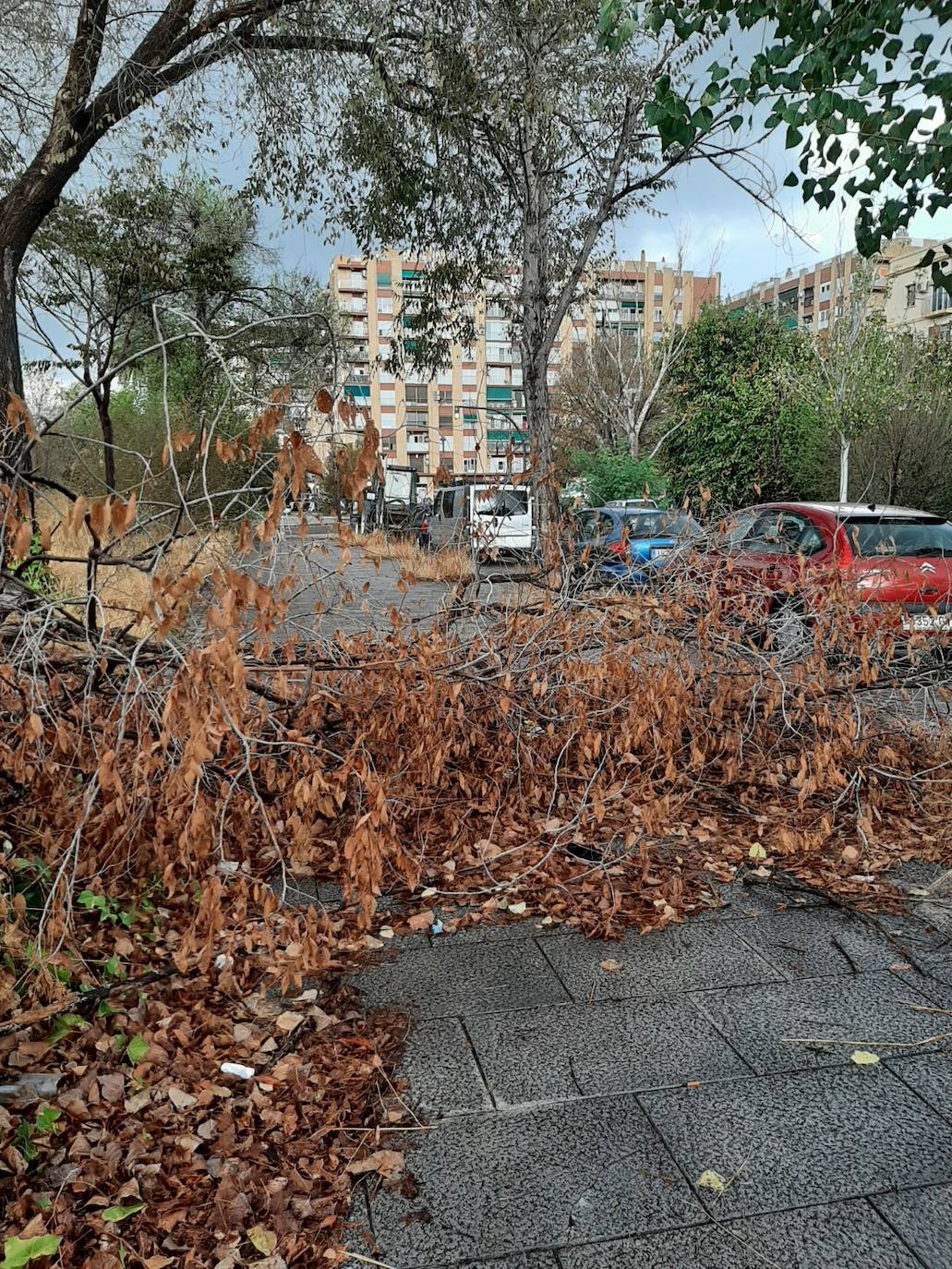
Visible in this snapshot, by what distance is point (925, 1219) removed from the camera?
7.04 feet

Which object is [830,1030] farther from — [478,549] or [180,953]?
[478,549]

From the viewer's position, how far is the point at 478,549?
5.63 m

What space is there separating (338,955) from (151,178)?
38.4 feet

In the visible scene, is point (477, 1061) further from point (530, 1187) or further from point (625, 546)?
point (625, 546)

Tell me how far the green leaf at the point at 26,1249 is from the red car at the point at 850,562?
4236 millimetres

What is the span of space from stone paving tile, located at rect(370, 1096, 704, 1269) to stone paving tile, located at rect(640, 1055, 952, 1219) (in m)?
0.10

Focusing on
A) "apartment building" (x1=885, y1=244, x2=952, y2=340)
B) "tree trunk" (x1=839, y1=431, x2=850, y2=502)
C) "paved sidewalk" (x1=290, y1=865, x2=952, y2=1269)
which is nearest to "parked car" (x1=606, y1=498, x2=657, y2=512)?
"tree trunk" (x1=839, y1=431, x2=850, y2=502)

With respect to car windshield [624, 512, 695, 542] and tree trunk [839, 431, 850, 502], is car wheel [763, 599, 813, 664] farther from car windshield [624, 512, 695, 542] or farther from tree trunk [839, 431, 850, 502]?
tree trunk [839, 431, 850, 502]

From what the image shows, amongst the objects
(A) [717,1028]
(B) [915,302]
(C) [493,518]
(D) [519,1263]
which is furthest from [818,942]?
(B) [915,302]

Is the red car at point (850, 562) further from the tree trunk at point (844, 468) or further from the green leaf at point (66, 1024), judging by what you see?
the tree trunk at point (844, 468)

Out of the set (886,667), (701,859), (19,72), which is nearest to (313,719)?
(701,859)

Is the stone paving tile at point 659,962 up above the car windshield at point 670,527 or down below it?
below

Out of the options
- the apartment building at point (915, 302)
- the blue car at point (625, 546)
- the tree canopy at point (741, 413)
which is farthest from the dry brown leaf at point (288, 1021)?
the apartment building at point (915, 302)

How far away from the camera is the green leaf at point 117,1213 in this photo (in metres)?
2.12
